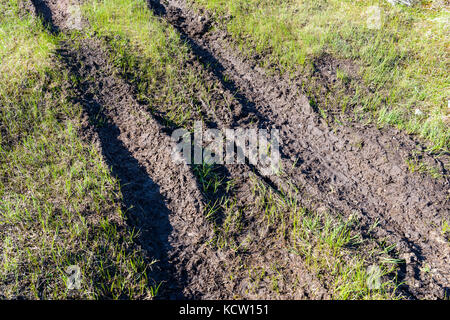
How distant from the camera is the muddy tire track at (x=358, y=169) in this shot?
8.40 ft

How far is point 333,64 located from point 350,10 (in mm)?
1223

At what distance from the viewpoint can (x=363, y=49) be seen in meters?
4.02

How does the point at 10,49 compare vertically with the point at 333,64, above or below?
above

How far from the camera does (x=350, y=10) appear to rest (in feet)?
15.2

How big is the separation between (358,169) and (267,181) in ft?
2.88

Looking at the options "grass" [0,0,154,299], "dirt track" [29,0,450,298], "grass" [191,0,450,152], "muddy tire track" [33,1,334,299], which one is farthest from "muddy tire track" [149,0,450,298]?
"grass" [0,0,154,299]

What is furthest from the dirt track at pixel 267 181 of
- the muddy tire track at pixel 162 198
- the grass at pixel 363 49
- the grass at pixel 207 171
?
the grass at pixel 363 49

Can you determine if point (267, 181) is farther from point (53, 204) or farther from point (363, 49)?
point (363, 49)
